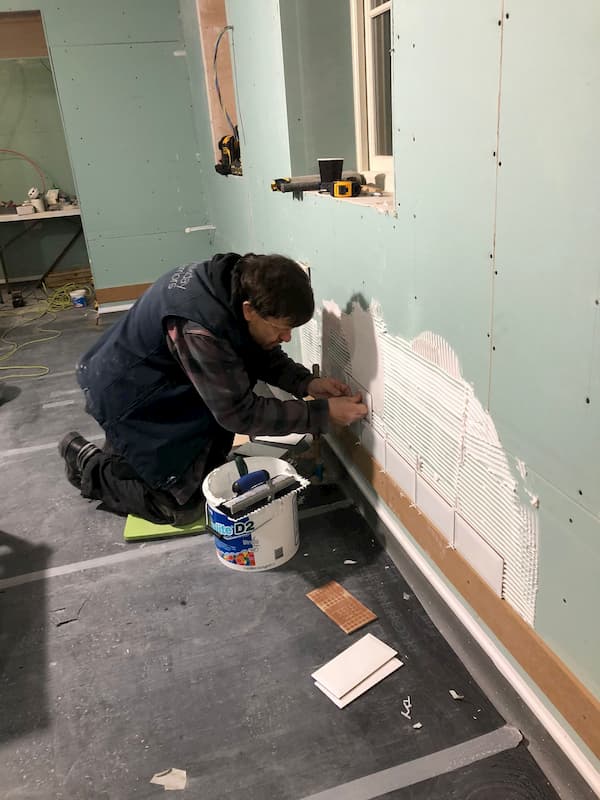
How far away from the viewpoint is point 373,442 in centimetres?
196

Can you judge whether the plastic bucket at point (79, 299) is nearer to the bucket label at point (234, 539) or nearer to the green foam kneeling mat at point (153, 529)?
the green foam kneeling mat at point (153, 529)

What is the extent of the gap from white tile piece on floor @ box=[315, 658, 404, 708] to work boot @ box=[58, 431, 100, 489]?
4.11ft

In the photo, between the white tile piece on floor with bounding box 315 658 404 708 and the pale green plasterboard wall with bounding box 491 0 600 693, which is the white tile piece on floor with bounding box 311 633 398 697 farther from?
the pale green plasterboard wall with bounding box 491 0 600 693

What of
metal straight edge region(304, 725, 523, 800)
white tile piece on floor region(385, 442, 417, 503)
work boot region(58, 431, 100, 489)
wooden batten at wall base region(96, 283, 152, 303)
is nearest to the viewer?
metal straight edge region(304, 725, 523, 800)

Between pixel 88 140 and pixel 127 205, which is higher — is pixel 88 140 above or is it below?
above

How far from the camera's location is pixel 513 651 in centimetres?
131

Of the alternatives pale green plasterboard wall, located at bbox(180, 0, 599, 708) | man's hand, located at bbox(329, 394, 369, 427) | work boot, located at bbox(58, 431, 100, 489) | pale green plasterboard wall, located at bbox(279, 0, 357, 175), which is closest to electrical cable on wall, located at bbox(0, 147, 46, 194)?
work boot, located at bbox(58, 431, 100, 489)

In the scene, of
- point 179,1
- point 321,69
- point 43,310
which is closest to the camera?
point 321,69

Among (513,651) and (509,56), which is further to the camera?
(513,651)

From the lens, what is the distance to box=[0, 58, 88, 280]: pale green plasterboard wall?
17.5 feet

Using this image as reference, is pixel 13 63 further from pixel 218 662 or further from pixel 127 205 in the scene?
pixel 218 662

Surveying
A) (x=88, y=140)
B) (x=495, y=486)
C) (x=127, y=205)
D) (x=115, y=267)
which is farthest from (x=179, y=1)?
(x=495, y=486)

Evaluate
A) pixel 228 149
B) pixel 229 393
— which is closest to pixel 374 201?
pixel 229 393

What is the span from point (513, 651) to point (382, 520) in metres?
0.66
